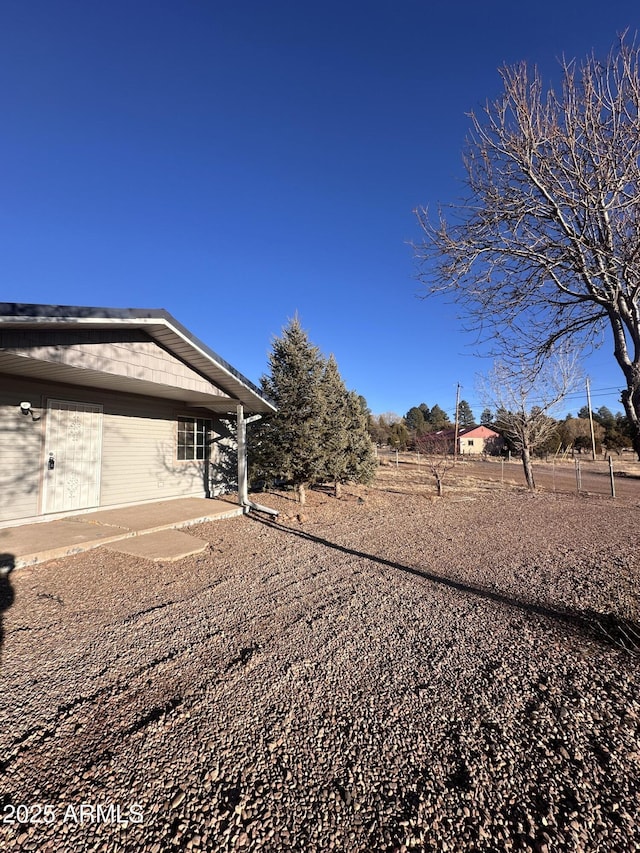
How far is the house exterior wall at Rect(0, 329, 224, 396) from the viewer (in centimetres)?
455

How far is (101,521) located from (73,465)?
130 centimetres

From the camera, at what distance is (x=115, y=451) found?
7.75 m

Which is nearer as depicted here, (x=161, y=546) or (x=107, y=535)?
(x=161, y=546)

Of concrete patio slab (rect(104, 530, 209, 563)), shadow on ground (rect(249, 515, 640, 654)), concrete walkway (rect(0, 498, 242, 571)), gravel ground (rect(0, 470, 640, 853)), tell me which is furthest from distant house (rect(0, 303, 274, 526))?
shadow on ground (rect(249, 515, 640, 654))

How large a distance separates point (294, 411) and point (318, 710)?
7.09 m

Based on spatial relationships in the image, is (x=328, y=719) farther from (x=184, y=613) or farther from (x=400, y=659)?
(x=184, y=613)

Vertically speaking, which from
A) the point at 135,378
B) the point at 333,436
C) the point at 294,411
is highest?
the point at 135,378

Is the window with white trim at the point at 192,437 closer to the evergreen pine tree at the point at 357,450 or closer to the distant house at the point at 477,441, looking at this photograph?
the evergreen pine tree at the point at 357,450

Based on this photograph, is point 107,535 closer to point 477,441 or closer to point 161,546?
point 161,546

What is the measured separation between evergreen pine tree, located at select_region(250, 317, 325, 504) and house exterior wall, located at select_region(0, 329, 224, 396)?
76.5 inches

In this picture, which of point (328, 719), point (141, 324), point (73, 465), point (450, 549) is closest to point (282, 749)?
point (328, 719)

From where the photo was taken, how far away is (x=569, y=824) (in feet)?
5.19

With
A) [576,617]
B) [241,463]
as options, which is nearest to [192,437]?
[241,463]

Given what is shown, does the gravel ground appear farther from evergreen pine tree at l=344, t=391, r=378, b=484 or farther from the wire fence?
the wire fence
